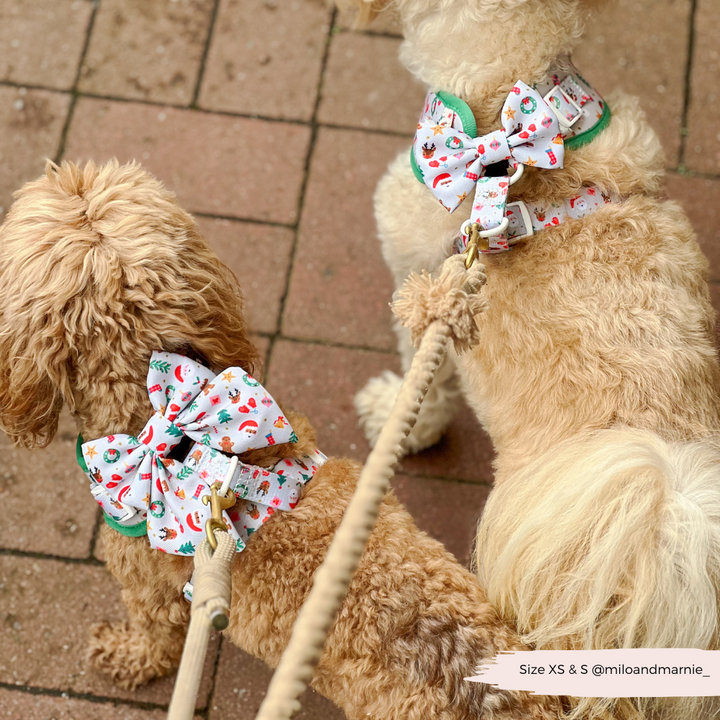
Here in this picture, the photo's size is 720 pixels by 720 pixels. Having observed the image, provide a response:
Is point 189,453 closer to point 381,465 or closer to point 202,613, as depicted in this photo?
point 202,613

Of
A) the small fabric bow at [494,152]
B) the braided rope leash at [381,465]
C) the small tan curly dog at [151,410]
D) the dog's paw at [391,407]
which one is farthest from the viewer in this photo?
the dog's paw at [391,407]

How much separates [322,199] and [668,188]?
1396mm

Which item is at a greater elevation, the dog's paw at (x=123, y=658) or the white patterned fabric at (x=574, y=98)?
the white patterned fabric at (x=574, y=98)

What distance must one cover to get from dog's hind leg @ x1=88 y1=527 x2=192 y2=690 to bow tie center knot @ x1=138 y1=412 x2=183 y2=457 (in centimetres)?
29

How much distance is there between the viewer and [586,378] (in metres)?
1.57

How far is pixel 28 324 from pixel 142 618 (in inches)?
36.4

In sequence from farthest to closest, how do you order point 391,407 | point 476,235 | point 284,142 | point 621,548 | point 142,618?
point 284,142 → point 391,407 → point 142,618 → point 476,235 → point 621,548

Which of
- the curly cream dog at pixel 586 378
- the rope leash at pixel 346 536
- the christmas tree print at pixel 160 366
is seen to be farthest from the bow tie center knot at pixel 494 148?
the christmas tree print at pixel 160 366

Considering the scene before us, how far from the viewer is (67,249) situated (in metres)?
1.39

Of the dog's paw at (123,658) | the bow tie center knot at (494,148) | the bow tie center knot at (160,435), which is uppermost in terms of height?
the bow tie center knot at (494,148)

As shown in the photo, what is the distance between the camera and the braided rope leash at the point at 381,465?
3.17ft

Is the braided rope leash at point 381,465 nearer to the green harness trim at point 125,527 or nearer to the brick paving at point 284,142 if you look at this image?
the green harness trim at point 125,527

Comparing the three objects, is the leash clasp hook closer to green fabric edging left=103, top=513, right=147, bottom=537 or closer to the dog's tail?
the dog's tail

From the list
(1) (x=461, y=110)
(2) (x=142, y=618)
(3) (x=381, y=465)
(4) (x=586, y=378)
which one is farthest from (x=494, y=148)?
(2) (x=142, y=618)
